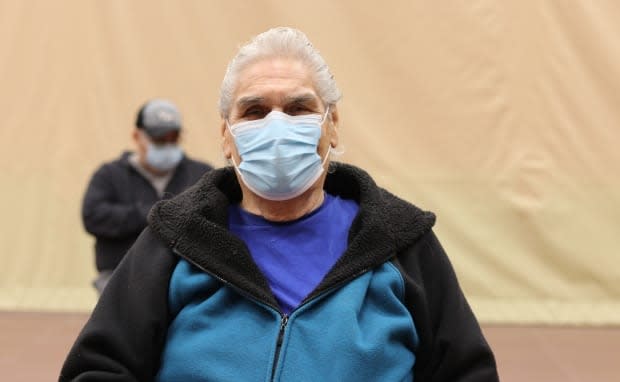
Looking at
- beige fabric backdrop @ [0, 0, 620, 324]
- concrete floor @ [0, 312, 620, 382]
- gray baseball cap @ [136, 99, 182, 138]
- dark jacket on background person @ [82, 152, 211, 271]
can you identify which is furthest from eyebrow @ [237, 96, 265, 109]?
beige fabric backdrop @ [0, 0, 620, 324]

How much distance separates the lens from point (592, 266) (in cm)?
456

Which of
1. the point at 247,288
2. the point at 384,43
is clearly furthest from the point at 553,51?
the point at 247,288

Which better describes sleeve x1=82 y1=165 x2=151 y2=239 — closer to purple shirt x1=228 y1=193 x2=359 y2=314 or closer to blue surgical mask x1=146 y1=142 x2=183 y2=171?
blue surgical mask x1=146 y1=142 x2=183 y2=171

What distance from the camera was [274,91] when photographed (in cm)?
154

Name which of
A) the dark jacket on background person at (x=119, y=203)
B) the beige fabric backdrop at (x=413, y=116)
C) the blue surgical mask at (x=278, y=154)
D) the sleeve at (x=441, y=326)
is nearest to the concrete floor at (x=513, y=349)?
the beige fabric backdrop at (x=413, y=116)

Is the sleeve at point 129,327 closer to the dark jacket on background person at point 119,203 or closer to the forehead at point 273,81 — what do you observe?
the forehead at point 273,81

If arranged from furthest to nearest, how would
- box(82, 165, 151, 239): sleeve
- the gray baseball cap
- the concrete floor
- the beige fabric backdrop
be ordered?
the beige fabric backdrop, the concrete floor, the gray baseball cap, box(82, 165, 151, 239): sleeve

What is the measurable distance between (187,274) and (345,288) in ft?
0.95

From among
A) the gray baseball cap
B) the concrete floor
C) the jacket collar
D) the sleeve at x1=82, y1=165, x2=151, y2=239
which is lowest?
the concrete floor

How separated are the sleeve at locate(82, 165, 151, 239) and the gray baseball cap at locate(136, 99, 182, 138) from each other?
256 millimetres

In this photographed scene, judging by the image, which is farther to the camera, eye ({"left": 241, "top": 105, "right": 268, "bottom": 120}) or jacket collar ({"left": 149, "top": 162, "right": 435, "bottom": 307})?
eye ({"left": 241, "top": 105, "right": 268, "bottom": 120})

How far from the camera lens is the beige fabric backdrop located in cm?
449

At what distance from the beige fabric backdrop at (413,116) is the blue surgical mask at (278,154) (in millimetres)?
3055

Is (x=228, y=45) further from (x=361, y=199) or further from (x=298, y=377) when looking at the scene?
(x=298, y=377)
